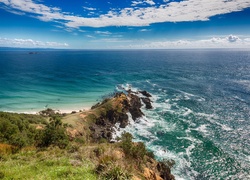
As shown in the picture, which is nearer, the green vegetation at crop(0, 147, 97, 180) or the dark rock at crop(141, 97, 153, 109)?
the green vegetation at crop(0, 147, 97, 180)

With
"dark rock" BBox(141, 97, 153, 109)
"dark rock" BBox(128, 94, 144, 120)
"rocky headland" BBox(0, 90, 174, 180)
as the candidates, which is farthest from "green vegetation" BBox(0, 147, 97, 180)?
"dark rock" BBox(141, 97, 153, 109)

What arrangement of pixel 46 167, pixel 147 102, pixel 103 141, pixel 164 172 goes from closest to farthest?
pixel 46 167
pixel 164 172
pixel 103 141
pixel 147 102

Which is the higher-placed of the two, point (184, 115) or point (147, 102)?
point (147, 102)

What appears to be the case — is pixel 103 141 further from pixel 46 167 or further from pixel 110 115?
pixel 46 167

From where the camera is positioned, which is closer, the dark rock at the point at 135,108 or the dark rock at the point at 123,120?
the dark rock at the point at 123,120

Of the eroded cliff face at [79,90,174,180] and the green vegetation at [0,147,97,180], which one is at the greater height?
the green vegetation at [0,147,97,180]

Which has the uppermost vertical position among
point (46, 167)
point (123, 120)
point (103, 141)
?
point (46, 167)

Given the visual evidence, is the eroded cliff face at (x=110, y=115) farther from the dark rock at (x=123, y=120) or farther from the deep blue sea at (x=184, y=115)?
the deep blue sea at (x=184, y=115)

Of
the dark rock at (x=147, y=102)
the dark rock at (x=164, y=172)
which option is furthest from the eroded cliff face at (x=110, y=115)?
the dark rock at (x=164, y=172)

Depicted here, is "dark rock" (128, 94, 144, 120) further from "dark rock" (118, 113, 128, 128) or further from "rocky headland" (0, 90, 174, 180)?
"dark rock" (118, 113, 128, 128)

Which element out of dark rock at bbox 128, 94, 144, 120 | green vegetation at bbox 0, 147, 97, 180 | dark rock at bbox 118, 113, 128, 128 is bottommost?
dark rock at bbox 118, 113, 128, 128

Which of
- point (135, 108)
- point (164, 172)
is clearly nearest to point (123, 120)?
point (135, 108)
